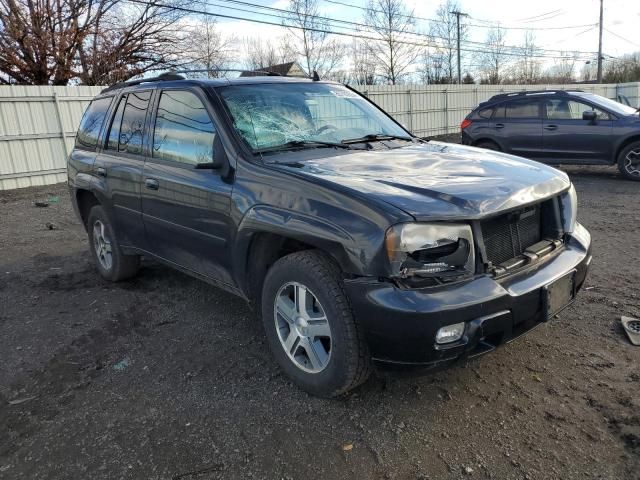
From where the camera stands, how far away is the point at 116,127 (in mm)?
Answer: 4469

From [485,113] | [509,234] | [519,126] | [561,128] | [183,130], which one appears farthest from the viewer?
[485,113]

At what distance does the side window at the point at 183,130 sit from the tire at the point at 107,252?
4.24 feet

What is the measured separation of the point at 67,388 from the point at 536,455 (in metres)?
2.73

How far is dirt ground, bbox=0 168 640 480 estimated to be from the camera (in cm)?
240

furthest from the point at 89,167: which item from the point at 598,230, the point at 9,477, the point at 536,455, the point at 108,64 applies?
the point at 108,64

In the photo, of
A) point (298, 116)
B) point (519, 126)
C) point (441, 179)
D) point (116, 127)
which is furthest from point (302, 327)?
point (519, 126)

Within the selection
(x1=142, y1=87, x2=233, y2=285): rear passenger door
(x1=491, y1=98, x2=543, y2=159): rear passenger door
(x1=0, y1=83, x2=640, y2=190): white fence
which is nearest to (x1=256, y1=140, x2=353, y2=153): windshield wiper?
(x1=142, y1=87, x2=233, y2=285): rear passenger door

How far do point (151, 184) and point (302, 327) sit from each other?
1.78 m

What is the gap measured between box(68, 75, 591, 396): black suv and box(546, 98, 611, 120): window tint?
7.48 m

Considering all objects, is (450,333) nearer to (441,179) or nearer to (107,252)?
(441,179)

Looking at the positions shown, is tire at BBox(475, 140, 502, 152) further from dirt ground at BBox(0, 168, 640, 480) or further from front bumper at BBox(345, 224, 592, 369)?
front bumper at BBox(345, 224, 592, 369)

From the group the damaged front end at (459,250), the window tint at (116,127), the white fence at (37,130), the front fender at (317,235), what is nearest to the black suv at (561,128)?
the damaged front end at (459,250)

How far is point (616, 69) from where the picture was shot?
1695 inches

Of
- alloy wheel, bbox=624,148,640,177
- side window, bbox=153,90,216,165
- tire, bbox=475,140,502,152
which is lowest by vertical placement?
alloy wheel, bbox=624,148,640,177
